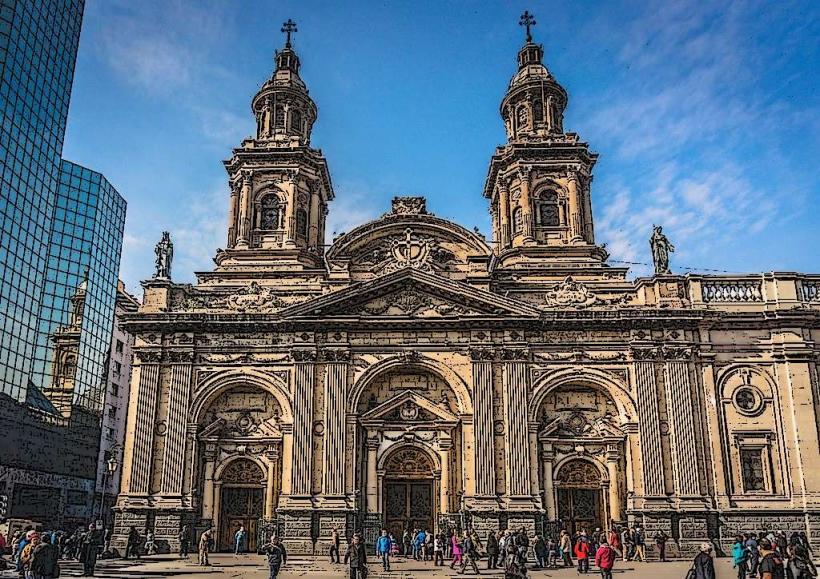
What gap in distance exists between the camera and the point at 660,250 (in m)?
39.0

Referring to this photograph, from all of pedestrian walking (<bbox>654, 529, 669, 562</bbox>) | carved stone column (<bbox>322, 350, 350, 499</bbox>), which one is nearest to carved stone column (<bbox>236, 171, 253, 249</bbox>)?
carved stone column (<bbox>322, 350, 350, 499</bbox>)

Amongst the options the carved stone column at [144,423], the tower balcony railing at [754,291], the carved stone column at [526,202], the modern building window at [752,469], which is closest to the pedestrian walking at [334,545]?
the carved stone column at [144,423]

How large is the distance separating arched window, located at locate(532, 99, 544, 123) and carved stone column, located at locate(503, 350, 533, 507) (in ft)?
53.1

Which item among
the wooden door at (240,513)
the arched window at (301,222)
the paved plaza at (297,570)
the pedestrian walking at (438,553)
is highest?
the arched window at (301,222)

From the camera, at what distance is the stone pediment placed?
3684 centimetres

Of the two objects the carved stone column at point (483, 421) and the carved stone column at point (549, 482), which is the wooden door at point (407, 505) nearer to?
the carved stone column at point (483, 421)

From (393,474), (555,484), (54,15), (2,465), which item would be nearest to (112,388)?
(2,465)

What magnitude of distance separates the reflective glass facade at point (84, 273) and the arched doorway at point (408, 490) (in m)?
32.2

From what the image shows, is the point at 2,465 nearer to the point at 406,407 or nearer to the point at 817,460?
the point at 406,407

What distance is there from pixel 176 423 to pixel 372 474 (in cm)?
→ 945

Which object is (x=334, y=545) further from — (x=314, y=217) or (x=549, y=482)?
(x=314, y=217)

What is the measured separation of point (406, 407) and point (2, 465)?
94.8 ft

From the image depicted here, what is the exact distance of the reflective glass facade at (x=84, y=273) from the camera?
5919 cm

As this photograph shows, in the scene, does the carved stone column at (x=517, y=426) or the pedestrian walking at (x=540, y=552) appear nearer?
the pedestrian walking at (x=540, y=552)
